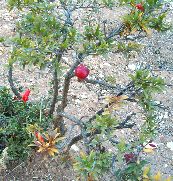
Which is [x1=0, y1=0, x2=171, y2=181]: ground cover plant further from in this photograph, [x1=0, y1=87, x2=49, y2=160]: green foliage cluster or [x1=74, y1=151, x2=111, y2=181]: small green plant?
[x1=0, y1=87, x2=49, y2=160]: green foliage cluster

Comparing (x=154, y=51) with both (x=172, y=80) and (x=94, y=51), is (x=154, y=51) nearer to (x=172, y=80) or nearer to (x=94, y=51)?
(x=172, y=80)

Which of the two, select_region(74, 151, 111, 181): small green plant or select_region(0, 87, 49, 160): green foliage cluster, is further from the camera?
select_region(0, 87, 49, 160): green foliage cluster

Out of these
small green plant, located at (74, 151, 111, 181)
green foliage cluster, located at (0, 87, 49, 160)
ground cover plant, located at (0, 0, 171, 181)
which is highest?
ground cover plant, located at (0, 0, 171, 181)

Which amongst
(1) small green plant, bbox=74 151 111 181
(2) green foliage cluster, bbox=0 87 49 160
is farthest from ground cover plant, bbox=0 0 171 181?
(2) green foliage cluster, bbox=0 87 49 160

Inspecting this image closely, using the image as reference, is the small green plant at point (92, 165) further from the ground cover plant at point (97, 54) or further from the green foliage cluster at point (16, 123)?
the green foliage cluster at point (16, 123)

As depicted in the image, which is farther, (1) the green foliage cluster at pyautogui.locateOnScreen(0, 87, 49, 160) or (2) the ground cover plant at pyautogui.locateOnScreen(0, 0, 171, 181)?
(1) the green foliage cluster at pyautogui.locateOnScreen(0, 87, 49, 160)

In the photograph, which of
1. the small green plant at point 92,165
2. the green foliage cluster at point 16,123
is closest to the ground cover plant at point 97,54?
the small green plant at point 92,165

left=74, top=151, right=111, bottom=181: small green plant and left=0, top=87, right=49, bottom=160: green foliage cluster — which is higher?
left=74, top=151, right=111, bottom=181: small green plant

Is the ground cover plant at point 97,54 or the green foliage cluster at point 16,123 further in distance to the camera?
the green foliage cluster at point 16,123

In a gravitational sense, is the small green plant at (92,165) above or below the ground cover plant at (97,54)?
below

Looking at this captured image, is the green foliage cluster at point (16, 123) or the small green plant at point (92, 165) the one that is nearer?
the small green plant at point (92, 165)

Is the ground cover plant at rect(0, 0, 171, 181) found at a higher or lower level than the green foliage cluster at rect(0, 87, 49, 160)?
higher

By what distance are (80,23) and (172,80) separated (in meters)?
1.32

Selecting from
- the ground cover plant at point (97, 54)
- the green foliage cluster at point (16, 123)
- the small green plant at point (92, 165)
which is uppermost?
the ground cover plant at point (97, 54)
